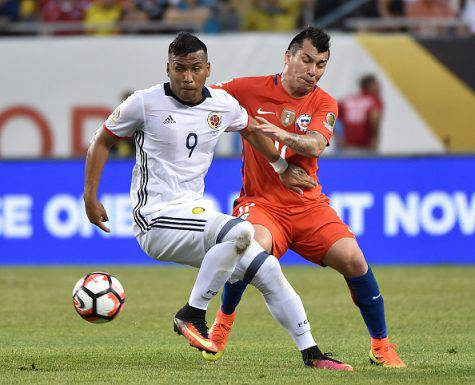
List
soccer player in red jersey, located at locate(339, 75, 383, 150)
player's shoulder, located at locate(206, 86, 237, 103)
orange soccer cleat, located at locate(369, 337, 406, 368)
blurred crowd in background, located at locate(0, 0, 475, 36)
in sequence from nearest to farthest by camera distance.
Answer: player's shoulder, located at locate(206, 86, 237, 103) < orange soccer cleat, located at locate(369, 337, 406, 368) < soccer player in red jersey, located at locate(339, 75, 383, 150) < blurred crowd in background, located at locate(0, 0, 475, 36)

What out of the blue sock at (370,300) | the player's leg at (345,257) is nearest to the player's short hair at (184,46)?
the player's leg at (345,257)

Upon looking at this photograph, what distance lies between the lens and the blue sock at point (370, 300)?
7527 mm

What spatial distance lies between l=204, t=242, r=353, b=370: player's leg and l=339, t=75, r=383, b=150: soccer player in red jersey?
32.0ft

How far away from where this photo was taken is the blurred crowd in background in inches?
709

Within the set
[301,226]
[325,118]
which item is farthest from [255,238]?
[325,118]

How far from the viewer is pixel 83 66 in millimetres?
17875

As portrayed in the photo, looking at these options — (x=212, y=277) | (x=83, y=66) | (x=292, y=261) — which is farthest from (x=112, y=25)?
(x=212, y=277)

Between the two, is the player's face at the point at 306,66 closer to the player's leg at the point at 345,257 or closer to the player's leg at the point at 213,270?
the player's leg at the point at 345,257

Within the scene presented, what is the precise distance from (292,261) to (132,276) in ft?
8.11

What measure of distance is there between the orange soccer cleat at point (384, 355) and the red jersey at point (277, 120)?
1044 mm

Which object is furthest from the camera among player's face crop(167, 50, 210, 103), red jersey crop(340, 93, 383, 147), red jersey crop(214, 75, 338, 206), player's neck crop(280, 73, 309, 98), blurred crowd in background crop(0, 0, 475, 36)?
blurred crowd in background crop(0, 0, 475, 36)

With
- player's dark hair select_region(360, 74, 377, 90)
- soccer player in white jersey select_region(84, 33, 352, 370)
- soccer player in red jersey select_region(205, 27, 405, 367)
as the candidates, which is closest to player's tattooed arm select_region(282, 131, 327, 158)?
soccer player in red jersey select_region(205, 27, 405, 367)

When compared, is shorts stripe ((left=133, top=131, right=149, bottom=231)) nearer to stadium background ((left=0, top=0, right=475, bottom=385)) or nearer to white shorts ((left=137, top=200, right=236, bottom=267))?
white shorts ((left=137, top=200, right=236, bottom=267))

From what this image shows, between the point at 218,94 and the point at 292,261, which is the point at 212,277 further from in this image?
the point at 292,261
